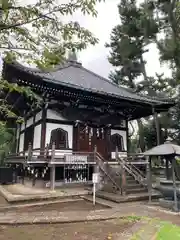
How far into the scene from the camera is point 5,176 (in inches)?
588

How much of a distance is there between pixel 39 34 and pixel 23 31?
29 centimetres

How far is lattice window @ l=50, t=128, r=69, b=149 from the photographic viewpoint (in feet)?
41.0

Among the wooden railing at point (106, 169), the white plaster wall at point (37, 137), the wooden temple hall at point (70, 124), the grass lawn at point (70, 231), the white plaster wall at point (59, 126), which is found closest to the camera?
the grass lawn at point (70, 231)

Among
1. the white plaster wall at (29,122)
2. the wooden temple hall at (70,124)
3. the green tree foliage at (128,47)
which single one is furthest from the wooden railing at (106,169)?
the green tree foliage at (128,47)

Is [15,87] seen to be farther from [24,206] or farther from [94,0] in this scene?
[24,206]

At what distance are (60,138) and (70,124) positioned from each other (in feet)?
3.47

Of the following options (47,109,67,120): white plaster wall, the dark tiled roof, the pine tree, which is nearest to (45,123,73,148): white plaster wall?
A: (47,109,67,120): white plaster wall

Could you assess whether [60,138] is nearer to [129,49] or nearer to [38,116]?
[38,116]

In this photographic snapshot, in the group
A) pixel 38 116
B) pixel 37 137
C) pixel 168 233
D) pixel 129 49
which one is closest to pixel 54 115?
pixel 38 116

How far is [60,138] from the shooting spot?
12.7m

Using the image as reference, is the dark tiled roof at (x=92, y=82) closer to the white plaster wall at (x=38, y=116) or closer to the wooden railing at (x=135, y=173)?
Result: the white plaster wall at (x=38, y=116)

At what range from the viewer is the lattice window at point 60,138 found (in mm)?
12482

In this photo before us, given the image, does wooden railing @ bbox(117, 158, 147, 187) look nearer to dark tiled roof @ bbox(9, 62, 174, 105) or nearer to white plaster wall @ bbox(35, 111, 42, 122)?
dark tiled roof @ bbox(9, 62, 174, 105)

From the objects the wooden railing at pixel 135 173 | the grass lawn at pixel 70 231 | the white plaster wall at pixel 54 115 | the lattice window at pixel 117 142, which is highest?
the white plaster wall at pixel 54 115
